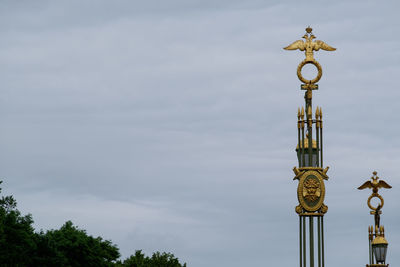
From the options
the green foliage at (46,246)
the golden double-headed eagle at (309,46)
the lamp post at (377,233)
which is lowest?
the lamp post at (377,233)

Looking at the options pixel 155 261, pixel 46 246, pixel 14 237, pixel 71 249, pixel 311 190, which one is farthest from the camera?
pixel 155 261

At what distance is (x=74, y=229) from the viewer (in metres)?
84.7

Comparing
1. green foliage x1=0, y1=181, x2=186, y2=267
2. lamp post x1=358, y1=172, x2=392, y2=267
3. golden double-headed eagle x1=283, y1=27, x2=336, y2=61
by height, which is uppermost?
green foliage x1=0, y1=181, x2=186, y2=267

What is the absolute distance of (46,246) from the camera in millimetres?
77062

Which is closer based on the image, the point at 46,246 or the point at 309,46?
the point at 309,46

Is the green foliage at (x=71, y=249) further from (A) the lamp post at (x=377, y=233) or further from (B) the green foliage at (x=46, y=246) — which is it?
(A) the lamp post at (x=377, y=233)

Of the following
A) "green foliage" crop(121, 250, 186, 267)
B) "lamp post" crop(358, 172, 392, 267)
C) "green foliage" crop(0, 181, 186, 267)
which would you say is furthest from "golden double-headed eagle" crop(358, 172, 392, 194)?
"green foliage" crop(121, 250, 186, 267)

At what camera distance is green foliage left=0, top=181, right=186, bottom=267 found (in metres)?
71.7

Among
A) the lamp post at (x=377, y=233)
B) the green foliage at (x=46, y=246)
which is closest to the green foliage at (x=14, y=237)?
the green foliage at (x=46, y=246)

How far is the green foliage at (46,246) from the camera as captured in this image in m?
71.7

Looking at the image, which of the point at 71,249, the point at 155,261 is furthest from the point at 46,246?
the point at 155,261

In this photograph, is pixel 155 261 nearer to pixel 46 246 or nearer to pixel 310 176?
pixel 46 246

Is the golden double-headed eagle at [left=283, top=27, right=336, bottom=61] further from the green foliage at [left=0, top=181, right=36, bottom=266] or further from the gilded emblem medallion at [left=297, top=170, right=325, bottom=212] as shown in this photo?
the green foliage at [left=0, top=181, right=36, bottom=266]

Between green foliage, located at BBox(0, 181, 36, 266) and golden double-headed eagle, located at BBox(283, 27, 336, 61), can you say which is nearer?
golden double-headed eagle, located at BBox(283, 27, 336, 61)
